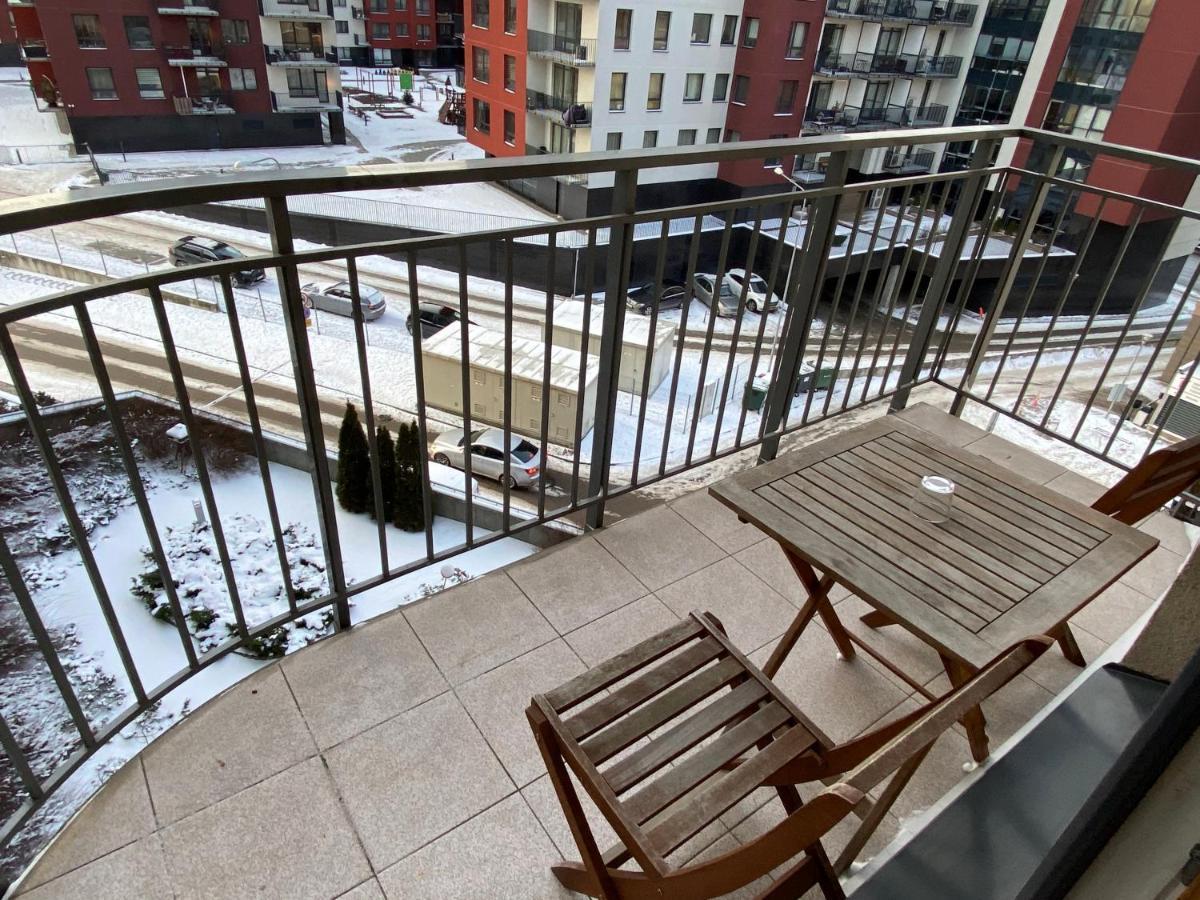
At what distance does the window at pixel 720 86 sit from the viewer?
18047 mm

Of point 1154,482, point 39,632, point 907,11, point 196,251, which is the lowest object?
point 196,251

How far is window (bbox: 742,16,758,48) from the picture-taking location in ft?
56.6

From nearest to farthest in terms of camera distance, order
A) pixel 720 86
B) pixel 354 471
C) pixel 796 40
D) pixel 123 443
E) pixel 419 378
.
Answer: pixel 123 443 < pixel 419 378 < pixel 354 471 < pixel 796 40 < pixel 720 86

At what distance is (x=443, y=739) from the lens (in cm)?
211

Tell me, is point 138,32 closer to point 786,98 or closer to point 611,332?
point 786,98

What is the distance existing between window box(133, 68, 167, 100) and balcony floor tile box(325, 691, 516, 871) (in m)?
24.6

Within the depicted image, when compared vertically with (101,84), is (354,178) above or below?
above

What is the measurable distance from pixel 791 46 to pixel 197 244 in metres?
14.6

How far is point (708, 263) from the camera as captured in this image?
66.5ft

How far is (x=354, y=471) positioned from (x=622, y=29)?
12.9 m

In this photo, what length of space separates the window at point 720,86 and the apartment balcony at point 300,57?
1224cm

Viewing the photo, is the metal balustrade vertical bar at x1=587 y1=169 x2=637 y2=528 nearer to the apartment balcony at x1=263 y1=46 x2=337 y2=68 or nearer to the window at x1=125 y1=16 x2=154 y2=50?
the window at x1=125 y1=16 x2=154 y2=50

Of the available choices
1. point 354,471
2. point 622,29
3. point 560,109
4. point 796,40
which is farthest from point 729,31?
point 354,471

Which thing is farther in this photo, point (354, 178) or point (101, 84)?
point (101, 84)
